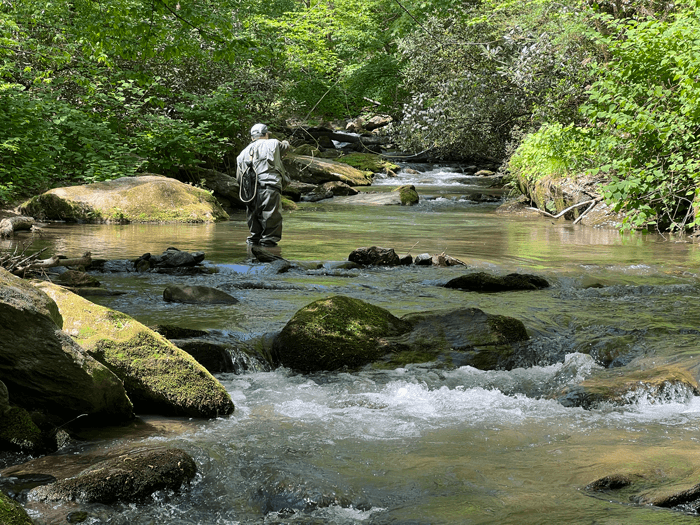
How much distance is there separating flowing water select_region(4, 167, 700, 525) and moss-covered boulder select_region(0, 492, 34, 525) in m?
0.43

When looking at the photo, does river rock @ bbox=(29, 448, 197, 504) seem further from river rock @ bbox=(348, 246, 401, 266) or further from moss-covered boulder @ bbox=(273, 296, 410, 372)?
river rock @ bbox=(348, 246, 401, 266)

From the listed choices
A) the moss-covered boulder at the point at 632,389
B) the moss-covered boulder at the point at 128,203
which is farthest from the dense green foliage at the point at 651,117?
the moss-covered boulder at the point at 128,203

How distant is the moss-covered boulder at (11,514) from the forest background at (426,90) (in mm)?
7278

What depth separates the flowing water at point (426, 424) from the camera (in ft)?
10.3

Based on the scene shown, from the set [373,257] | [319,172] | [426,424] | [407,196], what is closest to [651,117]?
[373,257]

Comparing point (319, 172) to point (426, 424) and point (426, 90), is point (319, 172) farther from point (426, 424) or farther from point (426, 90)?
point (426, 424)

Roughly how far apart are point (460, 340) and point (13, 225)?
31.7 feet

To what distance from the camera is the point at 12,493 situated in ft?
9.88

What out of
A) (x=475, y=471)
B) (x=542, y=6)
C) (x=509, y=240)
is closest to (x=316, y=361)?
(x=475, y=471)

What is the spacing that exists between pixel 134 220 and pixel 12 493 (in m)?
13.1

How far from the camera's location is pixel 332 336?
18.8ft

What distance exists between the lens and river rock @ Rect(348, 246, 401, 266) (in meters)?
9.88

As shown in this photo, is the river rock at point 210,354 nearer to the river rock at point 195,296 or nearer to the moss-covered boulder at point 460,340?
the moss-covered boulder at point 460,340

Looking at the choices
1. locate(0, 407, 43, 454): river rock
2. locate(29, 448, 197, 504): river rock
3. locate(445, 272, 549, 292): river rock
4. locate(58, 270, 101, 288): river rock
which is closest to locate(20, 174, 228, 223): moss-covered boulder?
locate(58, 270, 101, 288): river rock
